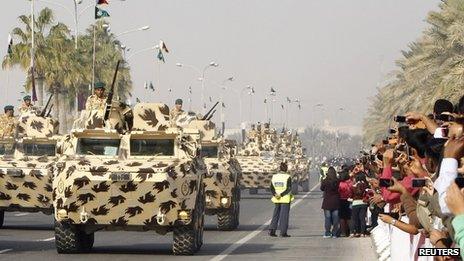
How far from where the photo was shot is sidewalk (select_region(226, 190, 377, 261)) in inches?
894

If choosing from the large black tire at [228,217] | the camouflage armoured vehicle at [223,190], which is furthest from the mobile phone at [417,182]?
the large black tire at [228,217]

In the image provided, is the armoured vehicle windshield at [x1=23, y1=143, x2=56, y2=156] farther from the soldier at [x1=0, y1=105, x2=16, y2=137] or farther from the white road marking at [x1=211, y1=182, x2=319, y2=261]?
the white road marking at [x1=211, y1=182, x2=319, y2=261]

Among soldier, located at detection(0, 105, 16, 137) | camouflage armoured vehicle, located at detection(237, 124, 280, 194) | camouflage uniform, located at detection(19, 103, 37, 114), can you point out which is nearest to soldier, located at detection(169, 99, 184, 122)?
camouflage uniform, located at detection(19, 103, 37, 114)

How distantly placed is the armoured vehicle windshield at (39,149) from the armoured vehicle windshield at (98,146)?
7466 mm

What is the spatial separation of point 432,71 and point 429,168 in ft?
127

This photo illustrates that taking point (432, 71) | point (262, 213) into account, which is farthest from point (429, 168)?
point (432, 71)

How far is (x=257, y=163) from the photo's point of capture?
5506cm

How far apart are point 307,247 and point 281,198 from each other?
15.4ft

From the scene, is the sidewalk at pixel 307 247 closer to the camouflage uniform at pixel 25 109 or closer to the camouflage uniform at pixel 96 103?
the camouflage uniform at pixel 96 103

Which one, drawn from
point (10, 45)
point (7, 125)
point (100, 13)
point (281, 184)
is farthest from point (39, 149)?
point (10, 45)

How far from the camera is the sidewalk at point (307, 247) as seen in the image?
74.5 ft

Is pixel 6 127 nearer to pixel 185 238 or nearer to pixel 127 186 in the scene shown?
pixel 185 238

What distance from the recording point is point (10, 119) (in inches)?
1305

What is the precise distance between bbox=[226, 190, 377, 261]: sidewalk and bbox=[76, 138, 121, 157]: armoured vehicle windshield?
2.51 meters
